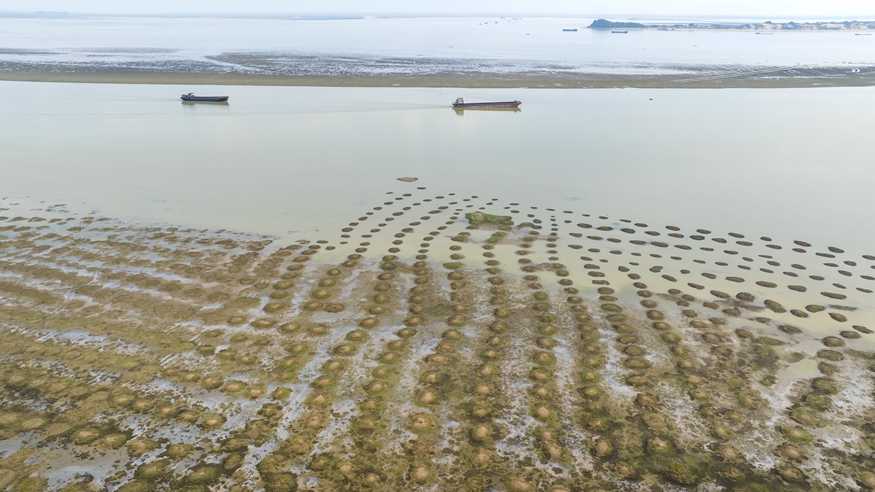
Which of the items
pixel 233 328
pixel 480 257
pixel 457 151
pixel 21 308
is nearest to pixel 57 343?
pixel 21 308

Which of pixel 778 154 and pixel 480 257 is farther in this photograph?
pixel 778 154

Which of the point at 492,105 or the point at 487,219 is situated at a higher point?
the point at 492,105

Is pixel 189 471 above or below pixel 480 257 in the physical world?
below

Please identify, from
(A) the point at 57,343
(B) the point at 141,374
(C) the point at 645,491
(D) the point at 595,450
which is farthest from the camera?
(A) the point at 57,343

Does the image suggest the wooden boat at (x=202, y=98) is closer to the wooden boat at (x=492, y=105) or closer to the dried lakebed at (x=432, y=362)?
the wooden boat at (x=492, y=105)

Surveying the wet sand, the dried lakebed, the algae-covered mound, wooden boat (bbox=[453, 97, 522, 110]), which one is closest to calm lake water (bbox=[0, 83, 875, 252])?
wooden boat (bbox=[453, 97, 522, 110])

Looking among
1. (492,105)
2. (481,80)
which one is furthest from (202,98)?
(481,80)

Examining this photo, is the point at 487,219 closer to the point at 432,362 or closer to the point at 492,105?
the point at 432,362

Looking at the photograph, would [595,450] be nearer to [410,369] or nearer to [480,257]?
[410,369]
